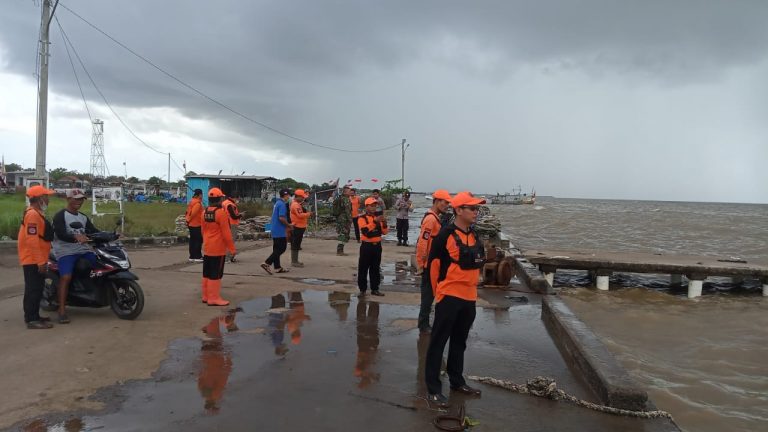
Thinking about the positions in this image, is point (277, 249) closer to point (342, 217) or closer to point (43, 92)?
point (342, 217)

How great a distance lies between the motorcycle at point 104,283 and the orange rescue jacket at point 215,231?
3.64 feet

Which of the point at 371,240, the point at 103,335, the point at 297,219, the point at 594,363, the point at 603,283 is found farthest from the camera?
the point at 603,283

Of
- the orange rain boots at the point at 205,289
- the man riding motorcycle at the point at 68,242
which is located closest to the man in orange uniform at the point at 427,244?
the orange rain boots at the point at 205,289

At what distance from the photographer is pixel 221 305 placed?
7.07 m

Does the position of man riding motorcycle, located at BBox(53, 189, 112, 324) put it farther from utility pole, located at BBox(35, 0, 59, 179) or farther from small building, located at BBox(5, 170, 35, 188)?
small building, located at BBox(5, 170, 35, 188)

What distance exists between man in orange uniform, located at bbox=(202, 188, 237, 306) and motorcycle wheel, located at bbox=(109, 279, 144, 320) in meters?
1.04

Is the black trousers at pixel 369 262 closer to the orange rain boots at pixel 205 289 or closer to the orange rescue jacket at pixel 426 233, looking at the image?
the orange rescue jacket at pixel 426 233

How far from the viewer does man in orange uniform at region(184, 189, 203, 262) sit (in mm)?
10062

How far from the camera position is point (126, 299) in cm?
622

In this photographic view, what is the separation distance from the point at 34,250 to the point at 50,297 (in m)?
1.04

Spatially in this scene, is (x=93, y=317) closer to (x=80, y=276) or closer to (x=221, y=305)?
(x=80, y=276)

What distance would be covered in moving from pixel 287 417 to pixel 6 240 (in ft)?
39.3

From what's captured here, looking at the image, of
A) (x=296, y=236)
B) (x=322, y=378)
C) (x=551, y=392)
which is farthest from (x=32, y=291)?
(x=551, y=392)

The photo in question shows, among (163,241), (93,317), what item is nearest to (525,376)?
(93,317)
